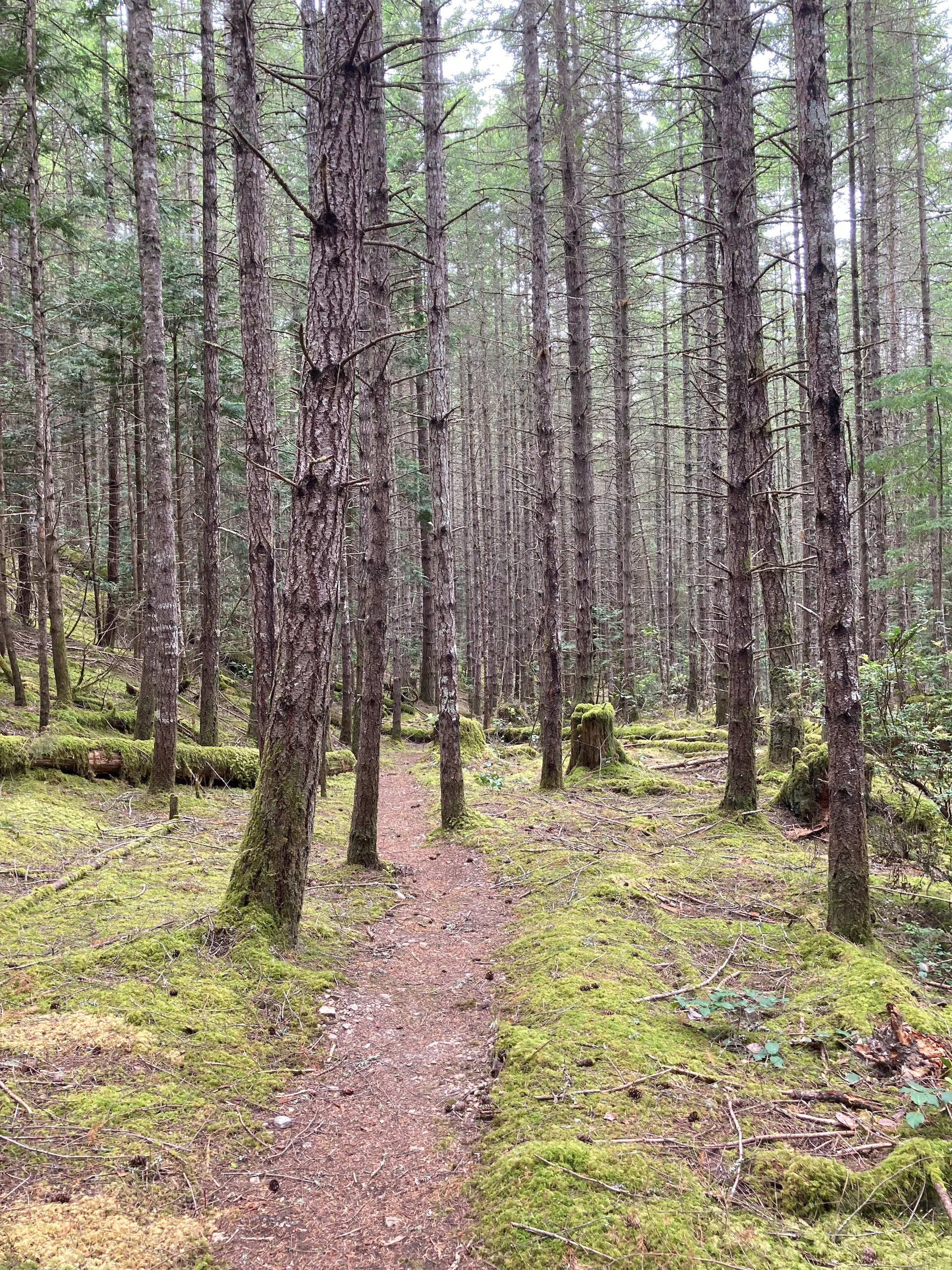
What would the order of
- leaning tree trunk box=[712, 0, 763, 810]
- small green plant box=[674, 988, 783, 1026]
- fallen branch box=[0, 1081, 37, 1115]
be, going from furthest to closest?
leaning tree trunk box=[712, 0, 763, 810] < small green plant box=[674, 988, 783, 1026] < fallen branch box=[0, 1081, 37, 1115]

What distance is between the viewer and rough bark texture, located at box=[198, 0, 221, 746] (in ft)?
37.6

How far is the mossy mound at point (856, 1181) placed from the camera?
252 centimetres

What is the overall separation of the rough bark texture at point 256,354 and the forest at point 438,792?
0.08 meters

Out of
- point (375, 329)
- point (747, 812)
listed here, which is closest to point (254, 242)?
point (375, 329)

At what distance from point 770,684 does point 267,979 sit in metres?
7.86

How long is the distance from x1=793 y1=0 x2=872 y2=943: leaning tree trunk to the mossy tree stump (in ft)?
24.2

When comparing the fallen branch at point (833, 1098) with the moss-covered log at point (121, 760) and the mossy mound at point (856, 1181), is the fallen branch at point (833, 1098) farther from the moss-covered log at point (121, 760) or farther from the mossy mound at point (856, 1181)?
the moss-covered log at point (121, 760)

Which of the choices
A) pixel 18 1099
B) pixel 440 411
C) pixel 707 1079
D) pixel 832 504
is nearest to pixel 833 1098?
pixel 707 1079

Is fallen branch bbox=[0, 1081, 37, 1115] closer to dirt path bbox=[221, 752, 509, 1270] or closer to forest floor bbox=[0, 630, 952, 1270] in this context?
forest floor bbox=[0, 630, 952, 1270]

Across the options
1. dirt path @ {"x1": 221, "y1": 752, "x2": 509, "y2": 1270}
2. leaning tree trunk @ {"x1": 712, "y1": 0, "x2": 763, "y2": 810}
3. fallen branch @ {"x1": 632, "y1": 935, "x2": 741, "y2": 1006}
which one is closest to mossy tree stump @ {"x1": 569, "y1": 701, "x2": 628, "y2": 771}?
leaning tree trunk @ {"x1": 712, "y1": 0, "x2": 763, "y2": 810}

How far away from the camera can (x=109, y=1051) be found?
3391 mm

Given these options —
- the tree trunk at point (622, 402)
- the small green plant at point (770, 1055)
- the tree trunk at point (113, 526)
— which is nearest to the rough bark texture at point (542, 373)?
the tree trunk at point (622, 402)

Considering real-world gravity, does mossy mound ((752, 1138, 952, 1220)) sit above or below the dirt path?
above

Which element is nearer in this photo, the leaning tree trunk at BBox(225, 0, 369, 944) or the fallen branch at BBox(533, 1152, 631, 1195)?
the fallen branch at BBox(533, 1152, 631, 1195)
